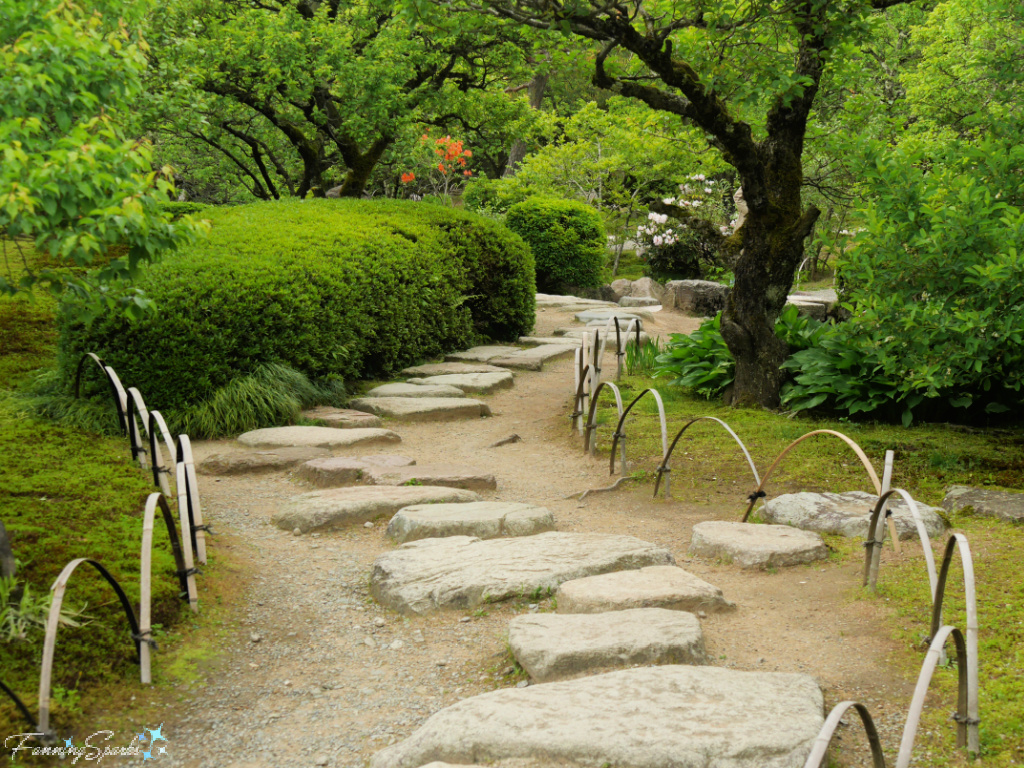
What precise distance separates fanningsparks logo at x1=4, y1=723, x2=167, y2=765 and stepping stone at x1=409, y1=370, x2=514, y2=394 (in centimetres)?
573

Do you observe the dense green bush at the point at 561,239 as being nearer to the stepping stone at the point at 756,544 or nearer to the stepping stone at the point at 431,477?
the stepping stone at the point at 431,477

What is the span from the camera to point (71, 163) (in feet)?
8.20

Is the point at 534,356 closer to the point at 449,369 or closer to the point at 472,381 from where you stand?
the point at 449,369

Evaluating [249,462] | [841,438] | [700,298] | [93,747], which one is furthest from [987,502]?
[700,298]

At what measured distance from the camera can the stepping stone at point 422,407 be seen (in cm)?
723

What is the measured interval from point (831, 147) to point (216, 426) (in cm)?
505

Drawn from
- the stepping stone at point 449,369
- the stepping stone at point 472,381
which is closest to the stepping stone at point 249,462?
the stepping stone at point 472,381

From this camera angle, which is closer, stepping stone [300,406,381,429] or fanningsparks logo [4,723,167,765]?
fanningsparks logo [4,723,167,765]

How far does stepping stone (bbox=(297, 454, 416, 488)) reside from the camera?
533 cm

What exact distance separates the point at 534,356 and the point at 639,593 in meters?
6.56

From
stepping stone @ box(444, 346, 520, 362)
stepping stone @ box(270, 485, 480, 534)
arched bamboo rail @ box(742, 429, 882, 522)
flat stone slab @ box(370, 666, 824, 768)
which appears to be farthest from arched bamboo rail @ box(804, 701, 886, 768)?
stepping stone @ box(444, 346, 520, 362)

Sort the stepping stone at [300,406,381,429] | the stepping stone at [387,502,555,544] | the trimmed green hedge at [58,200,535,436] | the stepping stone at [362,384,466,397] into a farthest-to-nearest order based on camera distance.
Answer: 1. the stepping stone at [362,384,466,397]
2. the stepping stone at [300,406,381,429]
3. the trimmed green hedge at [58,200,535,436]
4. the stepping stone at [387,502,555,544]

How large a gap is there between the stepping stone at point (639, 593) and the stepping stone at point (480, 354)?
617 cm

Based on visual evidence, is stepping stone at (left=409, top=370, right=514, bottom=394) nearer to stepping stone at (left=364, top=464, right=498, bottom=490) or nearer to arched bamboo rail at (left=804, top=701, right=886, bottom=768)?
stepping stone at (left=364, top=464, right=498, bottom=490)
